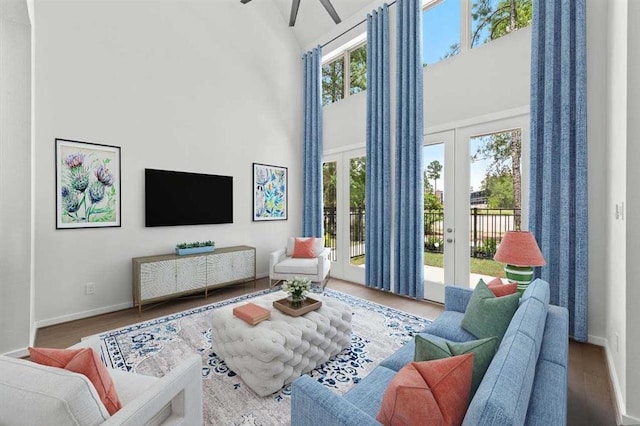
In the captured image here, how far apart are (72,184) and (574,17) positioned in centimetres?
551

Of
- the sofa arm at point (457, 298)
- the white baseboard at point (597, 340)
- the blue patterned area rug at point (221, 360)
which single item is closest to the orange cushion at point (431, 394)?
the blue patterned area rug at point (221, 360)

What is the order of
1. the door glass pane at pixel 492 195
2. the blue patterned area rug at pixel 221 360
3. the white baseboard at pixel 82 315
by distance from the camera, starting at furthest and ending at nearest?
the door glass pane at pixel 492 195 → the white baseboard at pixel 82 315 → the blue patterned area rug at pixel 221 360

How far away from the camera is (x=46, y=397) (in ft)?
2.90

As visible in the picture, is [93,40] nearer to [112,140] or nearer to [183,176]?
[112,140]

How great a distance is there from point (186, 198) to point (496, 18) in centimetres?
461

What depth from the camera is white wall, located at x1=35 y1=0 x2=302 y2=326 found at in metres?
3.22

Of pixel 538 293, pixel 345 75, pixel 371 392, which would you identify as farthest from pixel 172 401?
pixel 345 75

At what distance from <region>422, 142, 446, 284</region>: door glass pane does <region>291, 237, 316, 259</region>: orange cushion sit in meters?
1.75

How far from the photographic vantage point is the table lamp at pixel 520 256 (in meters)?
2.34

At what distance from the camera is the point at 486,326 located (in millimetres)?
1872

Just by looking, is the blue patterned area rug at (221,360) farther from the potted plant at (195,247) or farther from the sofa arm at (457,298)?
the potted plant at (195,247)

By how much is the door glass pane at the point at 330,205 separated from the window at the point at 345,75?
4.20 ft

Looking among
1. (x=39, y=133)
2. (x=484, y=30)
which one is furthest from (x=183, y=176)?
(x=484, y=30)

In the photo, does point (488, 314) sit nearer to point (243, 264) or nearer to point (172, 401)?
point (172, 401)
